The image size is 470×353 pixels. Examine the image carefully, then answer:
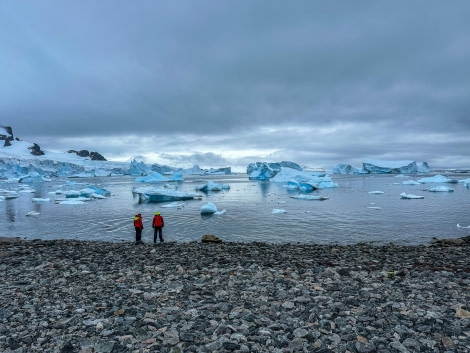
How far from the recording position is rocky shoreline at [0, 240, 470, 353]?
157 inches

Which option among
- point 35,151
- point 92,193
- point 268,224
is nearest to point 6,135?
point 35,151

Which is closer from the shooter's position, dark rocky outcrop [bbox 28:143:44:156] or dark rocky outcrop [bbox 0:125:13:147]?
dark rocky outcrop [bbox 28:143:44:156]

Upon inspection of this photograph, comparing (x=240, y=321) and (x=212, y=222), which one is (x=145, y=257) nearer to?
(x=240, y=321)

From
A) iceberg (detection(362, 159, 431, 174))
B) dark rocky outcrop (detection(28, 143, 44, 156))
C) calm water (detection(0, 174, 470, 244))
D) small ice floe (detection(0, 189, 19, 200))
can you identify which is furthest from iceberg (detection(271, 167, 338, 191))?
dark rocky outcrop (detection(28, 143, 44, 156))

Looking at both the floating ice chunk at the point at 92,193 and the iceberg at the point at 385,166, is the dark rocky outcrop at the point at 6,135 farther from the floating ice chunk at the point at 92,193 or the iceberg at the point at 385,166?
the iceberg at the point at 385,166

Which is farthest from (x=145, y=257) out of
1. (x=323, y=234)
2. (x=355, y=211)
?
(x=355, y=211)

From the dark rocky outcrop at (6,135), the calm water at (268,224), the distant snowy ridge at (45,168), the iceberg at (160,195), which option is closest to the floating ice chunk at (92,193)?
the iceberg at (160,195)

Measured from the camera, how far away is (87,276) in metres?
6.97

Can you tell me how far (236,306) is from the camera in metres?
5.10

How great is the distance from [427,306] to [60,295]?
5.78 meters

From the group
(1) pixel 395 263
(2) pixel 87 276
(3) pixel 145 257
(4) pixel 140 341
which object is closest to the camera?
(4) pixel 140 341

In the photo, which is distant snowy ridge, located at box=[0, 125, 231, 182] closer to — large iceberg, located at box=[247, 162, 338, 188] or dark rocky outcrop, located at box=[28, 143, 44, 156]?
dark rocky outcrop, located at box=[28, 143, 44, 156]

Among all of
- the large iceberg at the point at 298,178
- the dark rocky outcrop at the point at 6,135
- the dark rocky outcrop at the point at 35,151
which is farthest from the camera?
the dark rocky outcrop at the point at 6,135

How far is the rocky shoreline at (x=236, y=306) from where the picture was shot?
3982 millimetres
